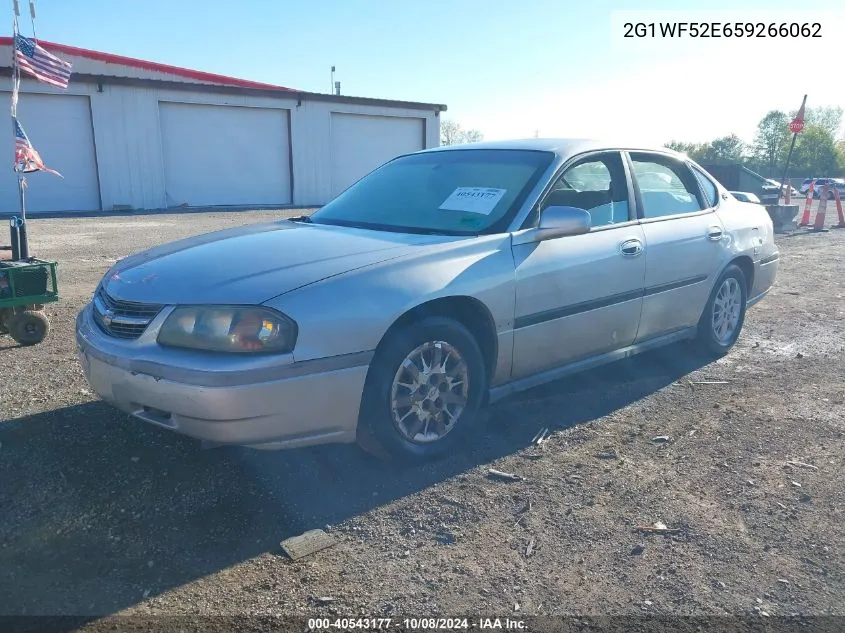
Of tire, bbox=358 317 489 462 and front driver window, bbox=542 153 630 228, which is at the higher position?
front driver window, bbox=542 153 630 228

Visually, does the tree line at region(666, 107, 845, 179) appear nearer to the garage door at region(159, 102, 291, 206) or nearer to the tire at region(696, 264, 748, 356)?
the garage door at region(159, 102, 291, 206)

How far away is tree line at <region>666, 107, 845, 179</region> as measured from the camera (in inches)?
2464

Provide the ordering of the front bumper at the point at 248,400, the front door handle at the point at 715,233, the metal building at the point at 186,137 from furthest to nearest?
1. the metal building at the point at 186,137
2. the front door handle at the point at 715,233
3. the front bumper at the point at 248,400

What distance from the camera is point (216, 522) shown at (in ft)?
9.46

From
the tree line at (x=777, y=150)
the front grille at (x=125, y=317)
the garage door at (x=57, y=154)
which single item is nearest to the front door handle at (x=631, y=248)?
the front grille at (x=125, y=317)

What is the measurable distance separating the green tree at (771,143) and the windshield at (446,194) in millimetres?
65879

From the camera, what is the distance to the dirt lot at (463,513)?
246 cm

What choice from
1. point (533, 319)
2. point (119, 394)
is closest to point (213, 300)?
point (119, 394)

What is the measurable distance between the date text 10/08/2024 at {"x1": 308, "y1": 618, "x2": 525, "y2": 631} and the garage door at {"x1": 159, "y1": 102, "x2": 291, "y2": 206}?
22.0m

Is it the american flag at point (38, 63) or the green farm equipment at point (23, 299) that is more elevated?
the american flag at point (38, 63)

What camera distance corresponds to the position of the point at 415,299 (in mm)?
3232

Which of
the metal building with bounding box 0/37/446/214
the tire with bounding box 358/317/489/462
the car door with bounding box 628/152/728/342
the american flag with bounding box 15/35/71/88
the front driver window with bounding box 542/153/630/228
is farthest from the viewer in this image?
the metal building with bounding box 0/37/446/214

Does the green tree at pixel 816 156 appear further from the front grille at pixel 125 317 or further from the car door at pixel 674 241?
the front grille at pixel 125 317

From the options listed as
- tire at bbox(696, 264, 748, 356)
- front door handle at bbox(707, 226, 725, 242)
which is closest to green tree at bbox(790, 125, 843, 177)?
tire at bbox(696, 264, 748, 356)
